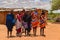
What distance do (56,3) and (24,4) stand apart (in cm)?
3940

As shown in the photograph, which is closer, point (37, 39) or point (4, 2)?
point (37, 39)

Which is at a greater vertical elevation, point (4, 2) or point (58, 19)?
point (4, 2)

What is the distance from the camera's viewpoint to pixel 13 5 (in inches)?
655

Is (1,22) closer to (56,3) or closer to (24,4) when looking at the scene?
(24,4)

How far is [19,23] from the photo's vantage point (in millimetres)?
14477

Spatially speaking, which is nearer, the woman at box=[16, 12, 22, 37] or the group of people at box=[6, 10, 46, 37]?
the group of people at box=[6, 10, 46, 37]

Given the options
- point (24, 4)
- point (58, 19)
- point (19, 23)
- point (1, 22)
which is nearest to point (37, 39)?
point (19, 23)

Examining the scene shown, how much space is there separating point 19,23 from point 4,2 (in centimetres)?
318

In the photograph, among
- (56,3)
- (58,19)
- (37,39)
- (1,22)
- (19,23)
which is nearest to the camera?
(37,39)

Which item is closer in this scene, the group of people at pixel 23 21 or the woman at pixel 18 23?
the group of people at pixel 23 21

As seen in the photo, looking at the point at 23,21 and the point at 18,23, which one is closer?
the point at 18,23

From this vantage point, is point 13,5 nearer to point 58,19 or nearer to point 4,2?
point 4,2

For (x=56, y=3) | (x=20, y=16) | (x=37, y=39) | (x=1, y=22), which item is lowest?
(x=56, y=3)

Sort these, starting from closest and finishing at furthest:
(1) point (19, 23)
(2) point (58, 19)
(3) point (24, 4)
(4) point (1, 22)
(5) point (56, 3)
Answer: (1) point (19, 23) → (3) point (24, 4) → (4) point (1, 22) → (2) point (58, 19) → (5) point (56, 3)
